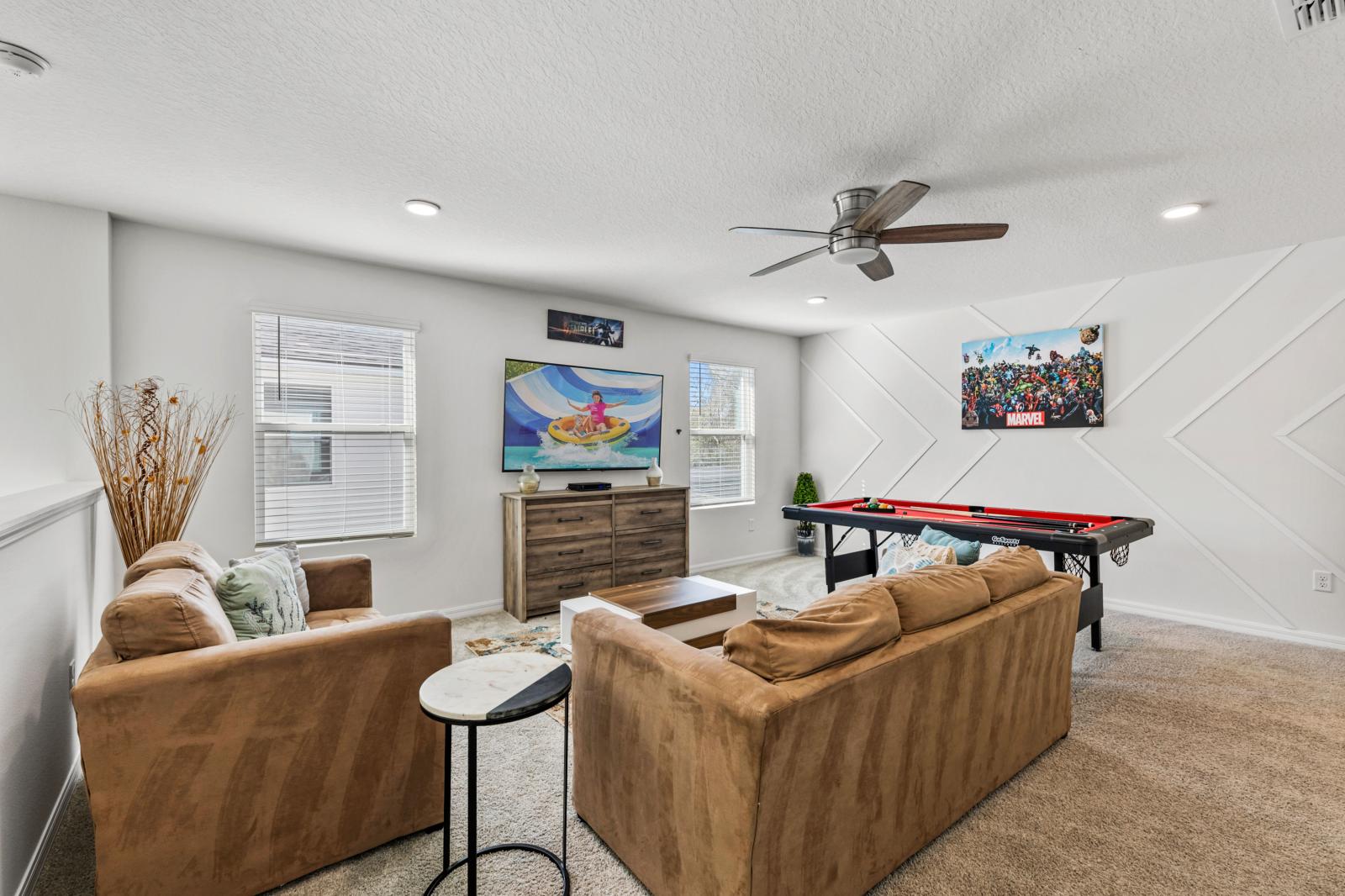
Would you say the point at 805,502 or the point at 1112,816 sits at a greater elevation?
the point at 805,502

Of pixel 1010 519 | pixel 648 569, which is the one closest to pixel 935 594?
pixel 1010 519

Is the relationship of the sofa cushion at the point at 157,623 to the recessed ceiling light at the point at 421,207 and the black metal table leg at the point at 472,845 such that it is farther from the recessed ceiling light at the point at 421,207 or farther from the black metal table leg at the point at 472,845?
the recessed ceiling light at the point at 421,207

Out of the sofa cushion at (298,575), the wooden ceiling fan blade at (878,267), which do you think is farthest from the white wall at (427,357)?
the wooden ceiling fan blade at (878,267)

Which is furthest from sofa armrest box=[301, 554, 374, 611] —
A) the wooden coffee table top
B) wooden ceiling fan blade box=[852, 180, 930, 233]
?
wooden ceiling fan blade box=[852, 180, 930, 233]

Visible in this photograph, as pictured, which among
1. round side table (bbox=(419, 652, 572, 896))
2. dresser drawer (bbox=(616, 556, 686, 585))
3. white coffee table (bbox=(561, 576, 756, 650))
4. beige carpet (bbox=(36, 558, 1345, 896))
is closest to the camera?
round side table (bbox=(419, 652, 572, 896))

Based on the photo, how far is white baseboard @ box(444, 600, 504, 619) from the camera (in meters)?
4.27

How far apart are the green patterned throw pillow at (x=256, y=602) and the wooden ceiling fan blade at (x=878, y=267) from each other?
290 centimetres

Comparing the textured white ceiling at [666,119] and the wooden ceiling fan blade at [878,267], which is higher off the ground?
the textured white ceiling at [666,119]

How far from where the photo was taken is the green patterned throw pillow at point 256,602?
2.01 metres

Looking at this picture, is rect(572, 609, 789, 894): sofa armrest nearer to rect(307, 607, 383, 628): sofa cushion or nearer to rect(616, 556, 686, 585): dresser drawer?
rect(307, 607, 383, 628): sofa cushion

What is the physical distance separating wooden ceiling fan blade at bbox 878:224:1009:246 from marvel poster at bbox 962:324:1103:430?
249cm

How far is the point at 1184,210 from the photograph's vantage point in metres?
3.06

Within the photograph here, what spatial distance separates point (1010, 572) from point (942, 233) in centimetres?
150

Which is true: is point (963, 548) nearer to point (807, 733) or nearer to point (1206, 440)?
point (807, 733)
